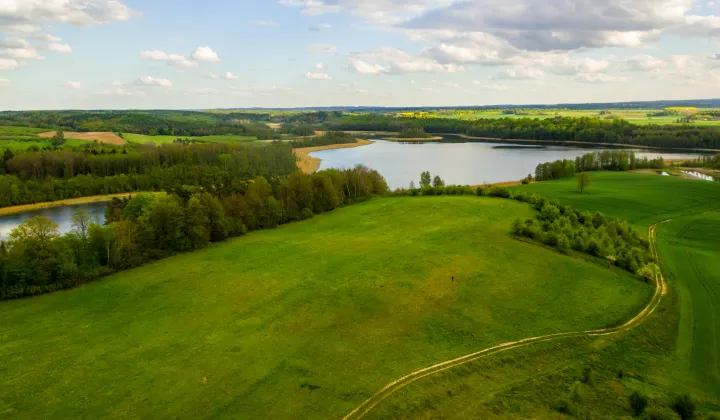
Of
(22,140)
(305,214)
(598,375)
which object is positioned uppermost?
(22,140)

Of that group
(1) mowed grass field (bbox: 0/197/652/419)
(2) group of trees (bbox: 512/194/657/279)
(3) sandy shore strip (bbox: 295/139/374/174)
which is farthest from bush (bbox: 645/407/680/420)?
(3) sandy shore strip (bbox: 295/139/374/174)

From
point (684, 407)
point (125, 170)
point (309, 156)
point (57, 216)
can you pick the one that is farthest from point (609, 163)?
point (57, 216)

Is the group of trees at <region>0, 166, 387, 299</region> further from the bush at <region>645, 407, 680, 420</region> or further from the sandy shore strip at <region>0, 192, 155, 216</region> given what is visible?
the bush at <region>645, 407, 680, 420</region>

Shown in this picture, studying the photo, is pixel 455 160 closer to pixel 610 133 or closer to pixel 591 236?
pixel 610 133

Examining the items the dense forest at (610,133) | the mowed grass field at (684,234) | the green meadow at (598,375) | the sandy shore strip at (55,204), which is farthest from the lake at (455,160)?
the green meadow at (598,375)

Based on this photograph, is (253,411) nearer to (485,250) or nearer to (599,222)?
(485,250)
